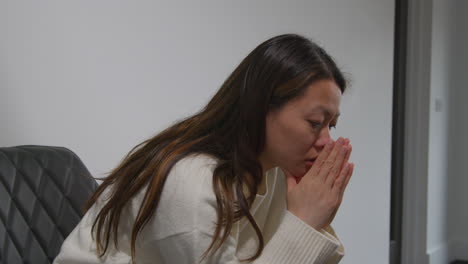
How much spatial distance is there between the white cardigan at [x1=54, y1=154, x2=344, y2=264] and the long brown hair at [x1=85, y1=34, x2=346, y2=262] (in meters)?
0.02

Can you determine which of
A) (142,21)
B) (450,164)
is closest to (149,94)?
(142,21)

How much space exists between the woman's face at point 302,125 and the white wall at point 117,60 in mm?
718

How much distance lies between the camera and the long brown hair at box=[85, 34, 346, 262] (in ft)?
3.21

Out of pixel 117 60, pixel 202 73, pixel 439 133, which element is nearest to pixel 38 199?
pixel 117 60

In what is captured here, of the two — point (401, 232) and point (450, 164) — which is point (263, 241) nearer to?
point (401, 232)

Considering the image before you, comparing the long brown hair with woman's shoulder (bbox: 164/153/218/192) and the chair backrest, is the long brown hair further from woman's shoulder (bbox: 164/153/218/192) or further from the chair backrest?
the chair backrest

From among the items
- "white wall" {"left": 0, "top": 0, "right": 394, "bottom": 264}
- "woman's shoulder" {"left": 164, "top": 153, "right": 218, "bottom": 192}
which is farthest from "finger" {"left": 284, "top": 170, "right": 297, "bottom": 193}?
"white wall" {"left": 0, "top": 0, "right": 394, "bottom": 264}

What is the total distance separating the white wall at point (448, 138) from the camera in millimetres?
3699

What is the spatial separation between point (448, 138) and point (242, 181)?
11.1ft

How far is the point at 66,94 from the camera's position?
1.56 metres

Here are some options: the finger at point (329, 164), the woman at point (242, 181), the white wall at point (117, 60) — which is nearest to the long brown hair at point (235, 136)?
the woman at point (242, 181)

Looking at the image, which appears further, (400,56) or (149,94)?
(400,56)

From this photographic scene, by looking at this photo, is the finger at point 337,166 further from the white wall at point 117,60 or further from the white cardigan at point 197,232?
the white wall at point 117,60

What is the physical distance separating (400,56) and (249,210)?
294 centimetres
